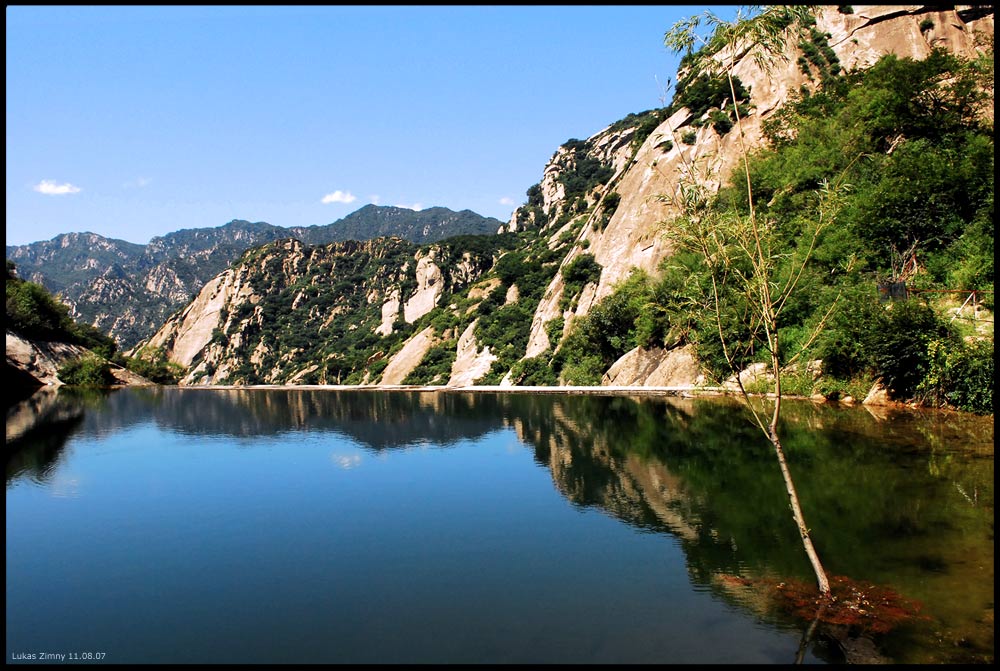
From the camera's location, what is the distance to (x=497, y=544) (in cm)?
1402

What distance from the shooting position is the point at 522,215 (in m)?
153

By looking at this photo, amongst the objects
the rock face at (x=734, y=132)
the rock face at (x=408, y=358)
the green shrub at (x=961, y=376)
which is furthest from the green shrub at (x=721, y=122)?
the rock face at (x=408, y=358)

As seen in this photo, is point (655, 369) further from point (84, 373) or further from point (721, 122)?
point (84, 373)

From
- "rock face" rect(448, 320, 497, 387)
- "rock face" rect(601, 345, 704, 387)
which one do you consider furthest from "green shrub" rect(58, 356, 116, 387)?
"rock face" rect(601, 345, 704, 387)

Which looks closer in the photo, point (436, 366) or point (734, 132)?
point (734, 132)

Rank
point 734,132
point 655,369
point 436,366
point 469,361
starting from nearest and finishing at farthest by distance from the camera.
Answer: point 655,369 < point 734,132 < point 469,361 < point 436,366

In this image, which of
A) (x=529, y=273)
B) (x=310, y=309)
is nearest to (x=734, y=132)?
(x=529, y=273)

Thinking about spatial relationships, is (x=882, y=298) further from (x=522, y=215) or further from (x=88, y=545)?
(x=522, y=215)

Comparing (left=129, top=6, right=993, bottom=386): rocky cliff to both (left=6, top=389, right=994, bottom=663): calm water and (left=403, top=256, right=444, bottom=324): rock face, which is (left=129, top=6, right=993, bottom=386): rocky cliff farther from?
(left=6, top=389, right=994, bottom=663): calm water

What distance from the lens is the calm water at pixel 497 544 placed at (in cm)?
956

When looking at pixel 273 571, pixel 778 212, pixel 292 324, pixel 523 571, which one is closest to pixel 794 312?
pixel 778 212

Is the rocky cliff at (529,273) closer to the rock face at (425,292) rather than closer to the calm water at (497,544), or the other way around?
the rock face at (425,292)

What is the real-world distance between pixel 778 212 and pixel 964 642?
143 feet

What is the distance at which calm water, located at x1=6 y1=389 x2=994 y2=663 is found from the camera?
376 inches
